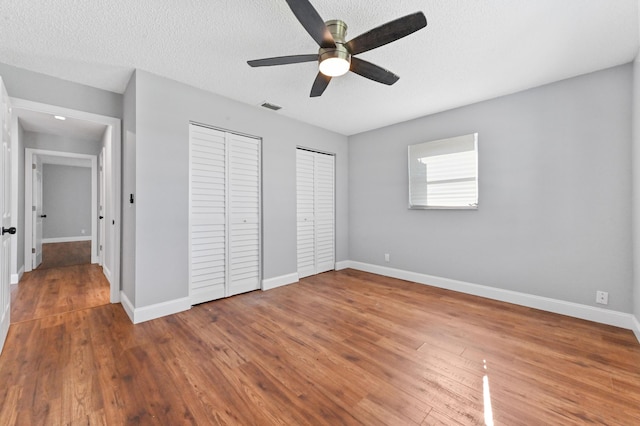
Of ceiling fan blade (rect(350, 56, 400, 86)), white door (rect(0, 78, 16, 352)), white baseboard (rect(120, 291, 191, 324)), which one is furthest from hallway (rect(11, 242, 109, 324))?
Answer: ceiling fan blade (rect(350, 56, 400, 86))

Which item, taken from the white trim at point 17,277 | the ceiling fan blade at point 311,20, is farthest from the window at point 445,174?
the white trim at point 17,277

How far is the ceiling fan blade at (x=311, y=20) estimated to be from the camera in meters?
1.41

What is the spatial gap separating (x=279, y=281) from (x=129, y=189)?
2.17 m

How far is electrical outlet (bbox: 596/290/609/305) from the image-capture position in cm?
253

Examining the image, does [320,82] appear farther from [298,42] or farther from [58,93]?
[58,93]

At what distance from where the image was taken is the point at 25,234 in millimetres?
4285

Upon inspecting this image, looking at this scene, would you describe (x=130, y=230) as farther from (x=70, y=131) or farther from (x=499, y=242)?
(x=499, y=242)

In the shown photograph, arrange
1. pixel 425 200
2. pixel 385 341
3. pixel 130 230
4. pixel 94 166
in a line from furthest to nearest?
pixel 94 166 < pixel 425 200 < pixel 130 230 < pixel 385 341

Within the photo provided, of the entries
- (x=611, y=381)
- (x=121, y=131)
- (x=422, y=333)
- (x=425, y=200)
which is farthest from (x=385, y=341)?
(x=121, y=131)

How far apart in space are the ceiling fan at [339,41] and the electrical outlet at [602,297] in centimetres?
290

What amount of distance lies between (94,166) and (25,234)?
5.09 ft

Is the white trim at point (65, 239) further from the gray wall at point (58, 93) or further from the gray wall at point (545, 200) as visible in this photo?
the gray wall at point (545, 200)

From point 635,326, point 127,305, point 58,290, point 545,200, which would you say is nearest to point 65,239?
point 58,290

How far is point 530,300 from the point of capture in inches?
117
